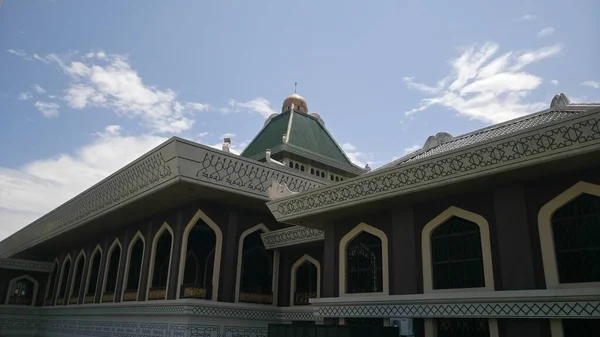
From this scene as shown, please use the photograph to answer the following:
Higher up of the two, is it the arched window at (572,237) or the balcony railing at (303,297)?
the arched window at (572,237)

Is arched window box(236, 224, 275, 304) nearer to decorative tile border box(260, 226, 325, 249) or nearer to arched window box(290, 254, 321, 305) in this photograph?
decorative tile border box(260, 226, 325, 249)

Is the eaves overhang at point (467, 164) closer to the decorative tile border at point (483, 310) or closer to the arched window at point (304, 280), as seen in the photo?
the decorative tile border at point (483, 310)

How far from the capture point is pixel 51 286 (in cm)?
2250

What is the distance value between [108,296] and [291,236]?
7.16 m

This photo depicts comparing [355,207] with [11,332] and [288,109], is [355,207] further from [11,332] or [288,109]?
[11,332]

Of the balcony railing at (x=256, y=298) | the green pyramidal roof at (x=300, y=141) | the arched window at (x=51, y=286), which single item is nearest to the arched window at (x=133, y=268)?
the balcony railing at (x=256, y=298)

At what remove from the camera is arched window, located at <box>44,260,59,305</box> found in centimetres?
2195

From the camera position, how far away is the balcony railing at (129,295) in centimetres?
1361

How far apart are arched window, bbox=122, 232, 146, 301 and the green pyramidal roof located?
5242mm

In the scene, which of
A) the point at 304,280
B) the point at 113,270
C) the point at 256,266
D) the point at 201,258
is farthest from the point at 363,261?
the point at 113,270

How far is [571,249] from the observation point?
21.1ft

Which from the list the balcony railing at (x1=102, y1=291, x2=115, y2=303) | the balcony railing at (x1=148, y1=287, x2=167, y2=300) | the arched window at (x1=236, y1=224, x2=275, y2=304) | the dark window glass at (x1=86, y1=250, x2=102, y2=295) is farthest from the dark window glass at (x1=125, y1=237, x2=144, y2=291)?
the arched window at (x1=236, y1=224, x2=275, y2=304)

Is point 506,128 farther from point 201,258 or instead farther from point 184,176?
point 201,258

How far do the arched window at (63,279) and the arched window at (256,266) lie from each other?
11.3m
